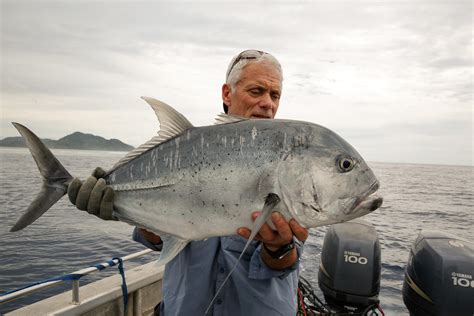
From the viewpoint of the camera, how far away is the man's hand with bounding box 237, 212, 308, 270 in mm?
2211

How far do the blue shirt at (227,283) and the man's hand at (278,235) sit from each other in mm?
96

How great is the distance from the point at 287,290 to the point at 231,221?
1.08 metres

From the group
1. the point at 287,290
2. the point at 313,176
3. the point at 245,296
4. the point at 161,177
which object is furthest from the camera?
the point at 287,290

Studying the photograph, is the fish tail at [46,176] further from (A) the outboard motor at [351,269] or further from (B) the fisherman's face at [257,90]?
(A) the outboard motor at [351,269]

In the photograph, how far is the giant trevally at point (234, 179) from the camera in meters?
2.16

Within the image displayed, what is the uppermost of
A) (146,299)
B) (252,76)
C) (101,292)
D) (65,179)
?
(252,76)

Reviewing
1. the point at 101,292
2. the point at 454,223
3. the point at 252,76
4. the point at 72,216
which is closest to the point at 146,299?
the point at 101,292

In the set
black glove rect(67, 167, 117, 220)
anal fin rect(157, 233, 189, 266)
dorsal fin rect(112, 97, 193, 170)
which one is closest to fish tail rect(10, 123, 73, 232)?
black glove rect(67, 167, 117, 220)

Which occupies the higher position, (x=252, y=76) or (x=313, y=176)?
(x=252, y=76)

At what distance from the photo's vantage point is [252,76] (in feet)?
10.9

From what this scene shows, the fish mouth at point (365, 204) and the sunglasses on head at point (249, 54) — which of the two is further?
the sunglasses on head at point (249, 54)

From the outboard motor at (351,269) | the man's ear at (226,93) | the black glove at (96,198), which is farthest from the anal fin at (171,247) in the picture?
the outboard motor at (351,269)

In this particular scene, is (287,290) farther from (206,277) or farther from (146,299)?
(146,299)

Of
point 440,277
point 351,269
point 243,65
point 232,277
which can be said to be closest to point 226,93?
point 243,65
